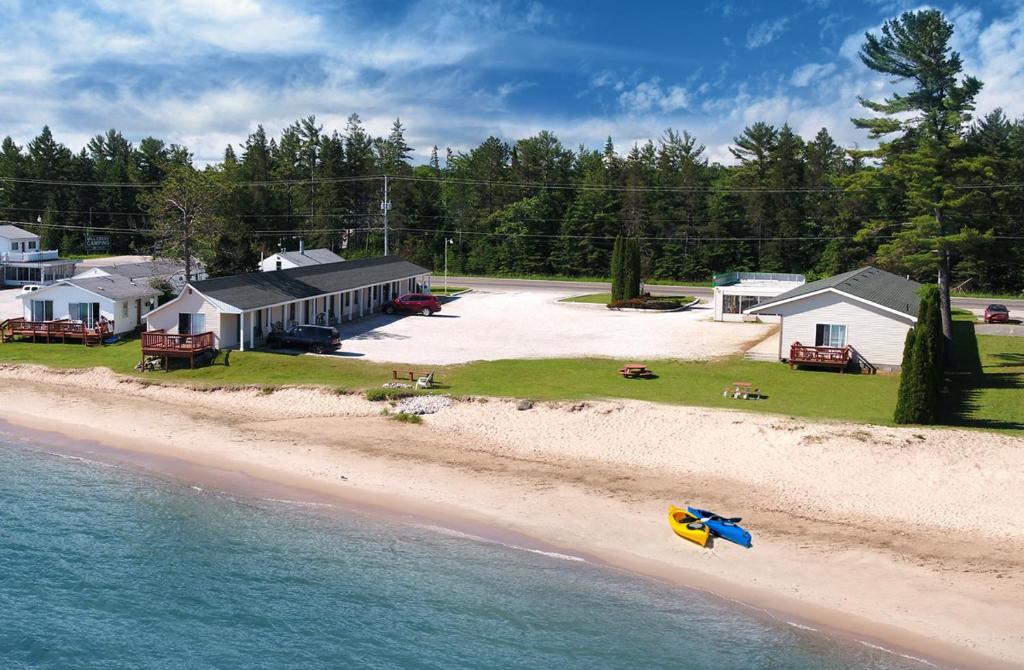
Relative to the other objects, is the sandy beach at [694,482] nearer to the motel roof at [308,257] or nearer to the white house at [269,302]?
the white house at [269,302]

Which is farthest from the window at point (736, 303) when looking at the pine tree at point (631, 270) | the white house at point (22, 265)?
the white house at point (22, 265)

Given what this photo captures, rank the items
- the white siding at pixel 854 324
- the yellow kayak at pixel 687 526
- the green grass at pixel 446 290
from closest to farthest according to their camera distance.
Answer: the yellow kayak at pixel 687 526 → the white siding at pixel 854 324 → the green grass at pixel 446 290

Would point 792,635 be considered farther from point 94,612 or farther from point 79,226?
point 79,226

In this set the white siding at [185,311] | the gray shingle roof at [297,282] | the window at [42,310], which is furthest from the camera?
A: the window at [42,310]

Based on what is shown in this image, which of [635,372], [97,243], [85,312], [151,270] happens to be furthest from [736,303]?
[97,243]

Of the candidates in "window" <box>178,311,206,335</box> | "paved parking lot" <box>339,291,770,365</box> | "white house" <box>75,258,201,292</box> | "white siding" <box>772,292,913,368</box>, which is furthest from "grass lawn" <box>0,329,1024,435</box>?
"white house" <box>75,258,201,292</box>

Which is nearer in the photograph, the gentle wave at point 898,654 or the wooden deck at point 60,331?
the gentle wave at point 898,654

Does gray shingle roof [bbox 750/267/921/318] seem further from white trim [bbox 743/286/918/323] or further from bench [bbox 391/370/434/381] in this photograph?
bench [bbox 391/370/434/381]
